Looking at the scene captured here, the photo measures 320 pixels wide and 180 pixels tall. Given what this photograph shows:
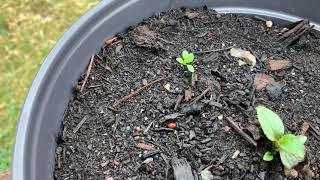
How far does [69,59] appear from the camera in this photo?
93 centimetres

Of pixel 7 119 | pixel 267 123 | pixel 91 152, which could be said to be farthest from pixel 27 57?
pixel 267 123

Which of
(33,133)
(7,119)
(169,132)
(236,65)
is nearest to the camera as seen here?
(33,133)

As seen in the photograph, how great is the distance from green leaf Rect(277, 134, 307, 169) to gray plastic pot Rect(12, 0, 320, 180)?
38 cm

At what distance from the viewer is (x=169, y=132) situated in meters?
0.93

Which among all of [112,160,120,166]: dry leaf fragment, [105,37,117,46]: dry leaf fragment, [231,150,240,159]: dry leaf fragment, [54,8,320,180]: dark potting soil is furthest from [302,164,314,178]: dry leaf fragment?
[105,37,117,46]: dry leaf fragment

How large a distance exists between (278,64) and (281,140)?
23 cm

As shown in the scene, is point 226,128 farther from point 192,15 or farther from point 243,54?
point 192,15

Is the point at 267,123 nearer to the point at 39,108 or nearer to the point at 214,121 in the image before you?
the point at 214,121

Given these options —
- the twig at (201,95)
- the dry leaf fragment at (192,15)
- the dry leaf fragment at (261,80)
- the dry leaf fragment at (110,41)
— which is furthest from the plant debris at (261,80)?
the dry leaf fragment at (110,41)

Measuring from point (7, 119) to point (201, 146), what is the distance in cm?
100

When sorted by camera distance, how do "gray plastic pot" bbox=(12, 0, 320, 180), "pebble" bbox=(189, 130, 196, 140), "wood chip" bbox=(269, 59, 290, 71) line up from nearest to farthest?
"gray plastic pot" bbox=(12, 0, 320, 180)
"pebble" bbox=(189, 130, 196, 140)
"wood chip" bbox=(269, 59, 290, 71)

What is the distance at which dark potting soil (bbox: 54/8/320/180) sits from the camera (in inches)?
35.0

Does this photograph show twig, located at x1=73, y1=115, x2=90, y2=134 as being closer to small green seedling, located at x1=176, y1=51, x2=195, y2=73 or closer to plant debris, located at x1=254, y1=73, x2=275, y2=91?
small green seedling, located at x1=176, y1=51, x2=195, y2=73

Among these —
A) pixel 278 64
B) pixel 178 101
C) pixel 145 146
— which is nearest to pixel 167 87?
pixel 178 101
